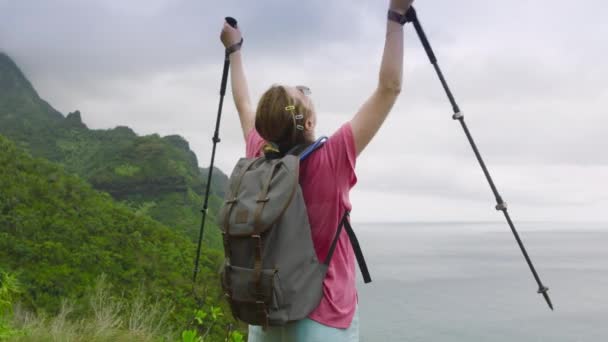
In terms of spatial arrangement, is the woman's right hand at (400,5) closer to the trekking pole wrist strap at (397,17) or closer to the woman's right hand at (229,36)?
the trekking pole wrist strap at (397,17)

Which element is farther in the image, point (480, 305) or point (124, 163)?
point (480, 305)

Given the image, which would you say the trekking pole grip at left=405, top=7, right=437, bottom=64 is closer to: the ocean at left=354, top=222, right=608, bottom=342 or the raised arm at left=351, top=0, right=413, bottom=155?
the raised arm at left=351, top=0, right=413, bottom=155

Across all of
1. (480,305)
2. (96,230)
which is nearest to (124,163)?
(96,230)

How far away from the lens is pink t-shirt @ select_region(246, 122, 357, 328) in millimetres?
1486

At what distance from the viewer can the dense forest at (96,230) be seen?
20.5 metres

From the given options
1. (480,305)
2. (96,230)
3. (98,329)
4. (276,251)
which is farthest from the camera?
(480,305)

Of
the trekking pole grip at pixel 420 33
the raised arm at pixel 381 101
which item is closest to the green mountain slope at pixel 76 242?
the trekking pole grip at pixel 420 33

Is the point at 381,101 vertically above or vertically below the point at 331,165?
above

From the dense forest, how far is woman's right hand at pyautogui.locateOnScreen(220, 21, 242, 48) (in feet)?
6.41

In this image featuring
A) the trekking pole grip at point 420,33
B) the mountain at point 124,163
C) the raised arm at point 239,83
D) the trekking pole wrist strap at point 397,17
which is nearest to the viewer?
the trekking pole wrist strap at point 397,17

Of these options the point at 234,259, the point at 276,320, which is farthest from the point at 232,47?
the point at 276,320

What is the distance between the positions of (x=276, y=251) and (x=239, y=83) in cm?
105

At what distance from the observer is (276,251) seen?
1.46 meters

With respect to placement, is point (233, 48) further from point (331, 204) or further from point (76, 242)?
point (76, 242)
